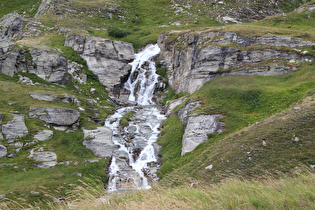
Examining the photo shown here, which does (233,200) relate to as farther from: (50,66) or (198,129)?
(50,66)

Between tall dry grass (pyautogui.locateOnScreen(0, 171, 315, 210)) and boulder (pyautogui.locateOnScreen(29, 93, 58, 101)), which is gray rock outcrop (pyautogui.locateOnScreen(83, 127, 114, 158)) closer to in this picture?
boulder (pyautogui.locateOnScreen(29, 93, 58, 101))

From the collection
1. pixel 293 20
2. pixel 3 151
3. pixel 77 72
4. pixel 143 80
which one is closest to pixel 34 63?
pixel 77 72

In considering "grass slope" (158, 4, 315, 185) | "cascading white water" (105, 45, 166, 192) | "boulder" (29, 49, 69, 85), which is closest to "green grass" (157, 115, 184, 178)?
"grass slope" (158, 4, 315, 185)

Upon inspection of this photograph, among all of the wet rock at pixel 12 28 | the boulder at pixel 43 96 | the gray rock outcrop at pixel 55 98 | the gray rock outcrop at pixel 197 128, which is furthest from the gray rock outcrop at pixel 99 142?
the wet rock at pixel 12 28

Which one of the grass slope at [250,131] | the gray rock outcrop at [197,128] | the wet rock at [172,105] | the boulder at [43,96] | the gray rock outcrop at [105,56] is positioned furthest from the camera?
the gray rock outcrop at [105,56]

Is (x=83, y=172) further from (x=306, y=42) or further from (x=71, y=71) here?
(x=306, y=42)

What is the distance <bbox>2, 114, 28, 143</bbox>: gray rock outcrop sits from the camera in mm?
23578

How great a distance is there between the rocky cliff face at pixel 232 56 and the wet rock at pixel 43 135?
21996 millimetres

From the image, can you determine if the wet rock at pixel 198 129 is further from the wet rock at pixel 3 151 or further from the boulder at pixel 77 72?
the boulder at pixel 77 72

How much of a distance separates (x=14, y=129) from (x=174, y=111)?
68.2ft

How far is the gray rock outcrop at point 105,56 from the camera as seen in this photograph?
4831 centimetres

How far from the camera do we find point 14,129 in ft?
79.9

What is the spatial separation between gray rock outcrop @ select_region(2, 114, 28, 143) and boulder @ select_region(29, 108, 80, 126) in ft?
6.54

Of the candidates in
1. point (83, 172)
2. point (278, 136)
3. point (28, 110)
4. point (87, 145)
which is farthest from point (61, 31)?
point (278, 136)
